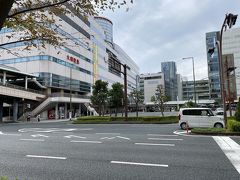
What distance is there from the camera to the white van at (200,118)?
1736cm

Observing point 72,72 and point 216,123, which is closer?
point 216,123

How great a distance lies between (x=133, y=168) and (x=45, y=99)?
4236cm

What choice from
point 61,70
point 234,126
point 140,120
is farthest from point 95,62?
point 234,126

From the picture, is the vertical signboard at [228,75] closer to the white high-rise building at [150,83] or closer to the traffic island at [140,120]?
the traffic island at [140,120]

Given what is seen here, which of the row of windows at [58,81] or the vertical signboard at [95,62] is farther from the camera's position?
the vertical signboard at [95,62]

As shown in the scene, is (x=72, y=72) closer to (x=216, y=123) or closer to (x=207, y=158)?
(x=216, y=123)

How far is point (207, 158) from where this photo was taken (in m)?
7.52

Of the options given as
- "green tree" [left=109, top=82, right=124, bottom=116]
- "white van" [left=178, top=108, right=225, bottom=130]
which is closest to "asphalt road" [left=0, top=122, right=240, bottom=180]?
"white van" [left=178, top=108, right=225, bottom=130]

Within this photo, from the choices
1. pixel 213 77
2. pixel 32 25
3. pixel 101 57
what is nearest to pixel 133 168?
pixel 32 25

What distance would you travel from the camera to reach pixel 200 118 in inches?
693

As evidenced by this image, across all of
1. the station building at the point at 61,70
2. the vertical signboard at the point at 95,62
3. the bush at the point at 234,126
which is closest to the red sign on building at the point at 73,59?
the station building at the point at 61,70

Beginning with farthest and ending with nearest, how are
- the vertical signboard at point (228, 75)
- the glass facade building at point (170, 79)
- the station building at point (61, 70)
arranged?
the glass facade building at point (170, 79)
the station building at point (61, 70)
the vertical signboard at point (228, 75)

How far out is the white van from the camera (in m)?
17.4

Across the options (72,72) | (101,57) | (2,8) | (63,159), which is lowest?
(63,159)
